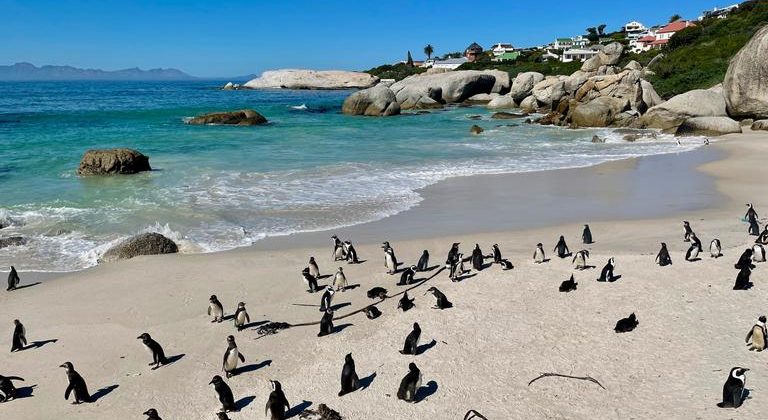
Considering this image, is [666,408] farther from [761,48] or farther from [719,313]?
[761,48]

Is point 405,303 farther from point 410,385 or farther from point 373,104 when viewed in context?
point 373,104

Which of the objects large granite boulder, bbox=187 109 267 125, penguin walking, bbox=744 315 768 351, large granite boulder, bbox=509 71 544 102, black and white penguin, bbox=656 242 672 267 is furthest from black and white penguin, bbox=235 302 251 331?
large granite boulder, bbox=509 71 544 102

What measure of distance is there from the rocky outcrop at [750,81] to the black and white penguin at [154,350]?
3499 cm

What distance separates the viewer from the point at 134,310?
10.7 m

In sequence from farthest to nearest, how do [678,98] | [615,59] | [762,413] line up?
[615,59], [678,98], [762,413]

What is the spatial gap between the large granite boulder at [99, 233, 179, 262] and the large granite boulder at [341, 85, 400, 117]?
42915 millimetres

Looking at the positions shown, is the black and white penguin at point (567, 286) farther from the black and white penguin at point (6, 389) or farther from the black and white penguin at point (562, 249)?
the black and white penguin at point (6, 389)

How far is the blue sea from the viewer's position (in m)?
16.2

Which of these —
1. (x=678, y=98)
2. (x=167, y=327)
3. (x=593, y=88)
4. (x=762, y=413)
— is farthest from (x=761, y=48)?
(x=167, y=327)

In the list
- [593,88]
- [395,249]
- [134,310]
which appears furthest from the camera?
[593,88]

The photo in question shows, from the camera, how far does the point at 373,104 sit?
56.5m

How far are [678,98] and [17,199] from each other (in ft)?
118

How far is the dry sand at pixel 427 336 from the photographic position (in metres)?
7.63

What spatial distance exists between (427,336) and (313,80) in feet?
380
